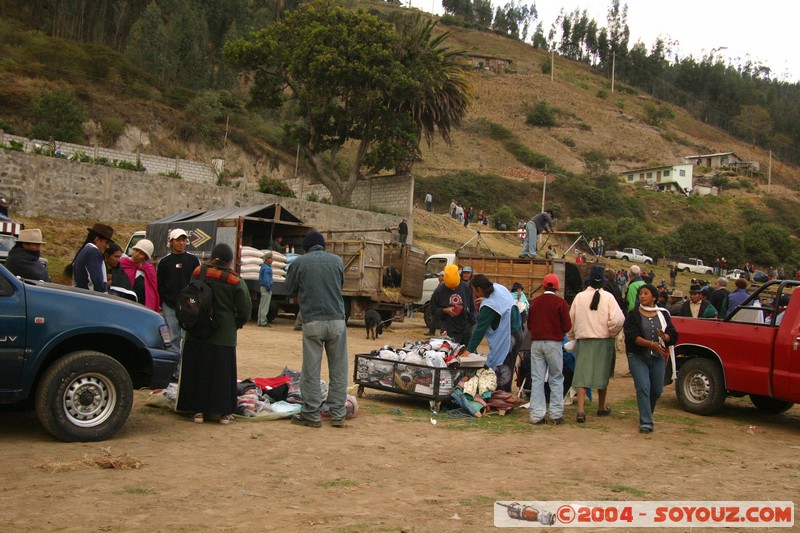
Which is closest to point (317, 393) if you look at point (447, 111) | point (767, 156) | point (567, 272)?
point (567, 272)

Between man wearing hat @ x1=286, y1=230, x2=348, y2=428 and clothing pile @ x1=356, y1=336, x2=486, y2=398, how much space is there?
1.49m

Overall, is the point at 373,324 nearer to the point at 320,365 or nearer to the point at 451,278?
the point at 451,278

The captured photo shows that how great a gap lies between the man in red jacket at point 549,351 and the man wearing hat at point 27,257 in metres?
5.60

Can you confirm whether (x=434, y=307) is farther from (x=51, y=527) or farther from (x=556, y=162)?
(x=556, y=162)

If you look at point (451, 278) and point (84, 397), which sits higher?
point (451, 278)

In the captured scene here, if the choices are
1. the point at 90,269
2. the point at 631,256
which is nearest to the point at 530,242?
the point at 90,269

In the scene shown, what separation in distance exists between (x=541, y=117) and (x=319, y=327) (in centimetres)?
9843

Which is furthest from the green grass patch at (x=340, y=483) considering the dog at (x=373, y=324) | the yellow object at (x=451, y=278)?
the dog at (x=373, y=324)

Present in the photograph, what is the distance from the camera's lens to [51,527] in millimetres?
4211

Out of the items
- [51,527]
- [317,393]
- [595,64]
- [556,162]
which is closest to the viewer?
[51,527]

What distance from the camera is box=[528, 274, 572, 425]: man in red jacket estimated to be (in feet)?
28.5

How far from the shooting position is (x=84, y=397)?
6.35 meters

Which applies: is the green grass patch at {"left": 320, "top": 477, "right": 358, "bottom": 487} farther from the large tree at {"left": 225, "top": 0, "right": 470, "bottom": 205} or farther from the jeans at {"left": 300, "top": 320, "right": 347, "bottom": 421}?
the large tree at {"left": 225, "top": 0, "right": 470, "bottom": 205}

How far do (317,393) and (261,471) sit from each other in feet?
6.48
